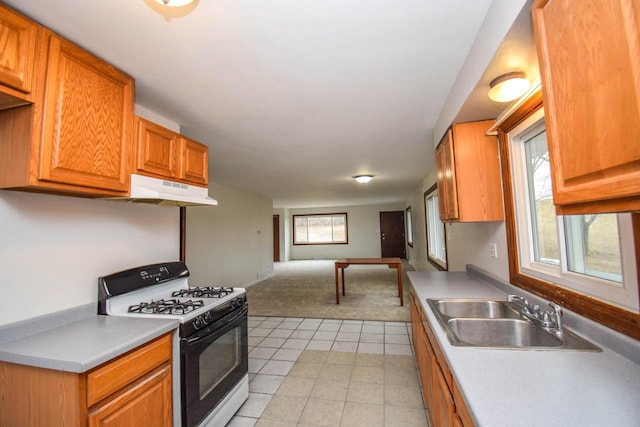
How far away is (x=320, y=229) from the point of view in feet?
37.2

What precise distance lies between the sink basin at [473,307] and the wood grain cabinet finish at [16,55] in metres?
2.32

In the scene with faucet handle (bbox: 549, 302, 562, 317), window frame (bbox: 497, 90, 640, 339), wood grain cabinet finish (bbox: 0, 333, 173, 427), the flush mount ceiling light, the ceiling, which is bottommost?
wood grain cabinet finish (bbox: 0, 333, 173, 427)

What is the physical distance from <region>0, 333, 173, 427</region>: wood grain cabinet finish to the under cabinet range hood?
2.82ft

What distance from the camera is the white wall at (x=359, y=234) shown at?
10.6m

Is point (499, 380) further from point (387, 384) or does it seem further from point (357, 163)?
point (357, 163)

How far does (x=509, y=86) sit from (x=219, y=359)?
7.69 feet

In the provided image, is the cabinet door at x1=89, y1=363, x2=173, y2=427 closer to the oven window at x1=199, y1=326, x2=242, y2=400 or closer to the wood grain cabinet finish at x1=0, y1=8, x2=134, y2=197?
the oven window at x1=199, y1=326, x2=242, y2=400

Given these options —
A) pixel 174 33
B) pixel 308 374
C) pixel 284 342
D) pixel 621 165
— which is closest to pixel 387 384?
pixel 308 374

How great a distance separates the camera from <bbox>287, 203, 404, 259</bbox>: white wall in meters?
10.6

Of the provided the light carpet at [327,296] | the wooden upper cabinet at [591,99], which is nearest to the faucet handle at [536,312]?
the wooden upper cabinet at [591,99]

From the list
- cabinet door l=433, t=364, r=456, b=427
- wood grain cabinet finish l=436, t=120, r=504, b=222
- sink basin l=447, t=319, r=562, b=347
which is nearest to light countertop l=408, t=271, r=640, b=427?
cabinet door l=433, t=364, r=456, b=427

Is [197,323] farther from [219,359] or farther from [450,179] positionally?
[450,179]

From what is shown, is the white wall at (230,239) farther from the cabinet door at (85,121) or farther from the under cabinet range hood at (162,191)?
the cabinet door at (85,121)

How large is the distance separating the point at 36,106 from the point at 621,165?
80.6 inches
